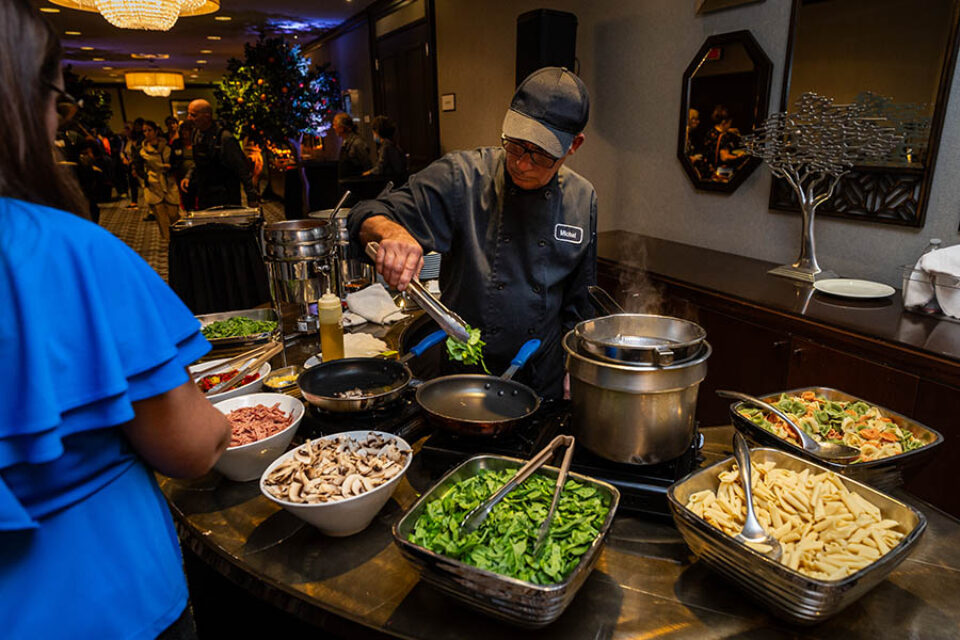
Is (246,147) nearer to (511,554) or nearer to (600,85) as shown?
(600,85)

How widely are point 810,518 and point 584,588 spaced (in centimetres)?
46

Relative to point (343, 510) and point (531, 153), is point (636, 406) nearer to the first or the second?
point (343, 510)

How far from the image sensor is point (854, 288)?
2.89m

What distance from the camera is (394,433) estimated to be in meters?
1.46

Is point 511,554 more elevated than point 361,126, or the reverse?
point 361,126

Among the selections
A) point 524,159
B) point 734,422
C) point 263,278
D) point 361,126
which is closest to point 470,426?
point 734,422

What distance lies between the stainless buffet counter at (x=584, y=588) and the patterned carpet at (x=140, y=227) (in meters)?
6.44

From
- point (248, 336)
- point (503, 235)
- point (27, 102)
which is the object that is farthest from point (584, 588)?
point (248, 336)

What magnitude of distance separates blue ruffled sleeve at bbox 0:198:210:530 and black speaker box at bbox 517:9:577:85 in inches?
163

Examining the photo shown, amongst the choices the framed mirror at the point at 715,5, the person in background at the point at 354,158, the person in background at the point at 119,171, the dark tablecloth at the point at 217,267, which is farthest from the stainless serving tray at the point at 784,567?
the person in background at the point at 119,171

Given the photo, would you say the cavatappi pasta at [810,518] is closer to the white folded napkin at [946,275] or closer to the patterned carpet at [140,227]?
the white folded napkin at [946,275]

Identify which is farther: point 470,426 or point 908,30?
point 908,30

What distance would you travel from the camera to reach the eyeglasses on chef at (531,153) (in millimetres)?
1919

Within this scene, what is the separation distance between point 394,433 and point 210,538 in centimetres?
46
